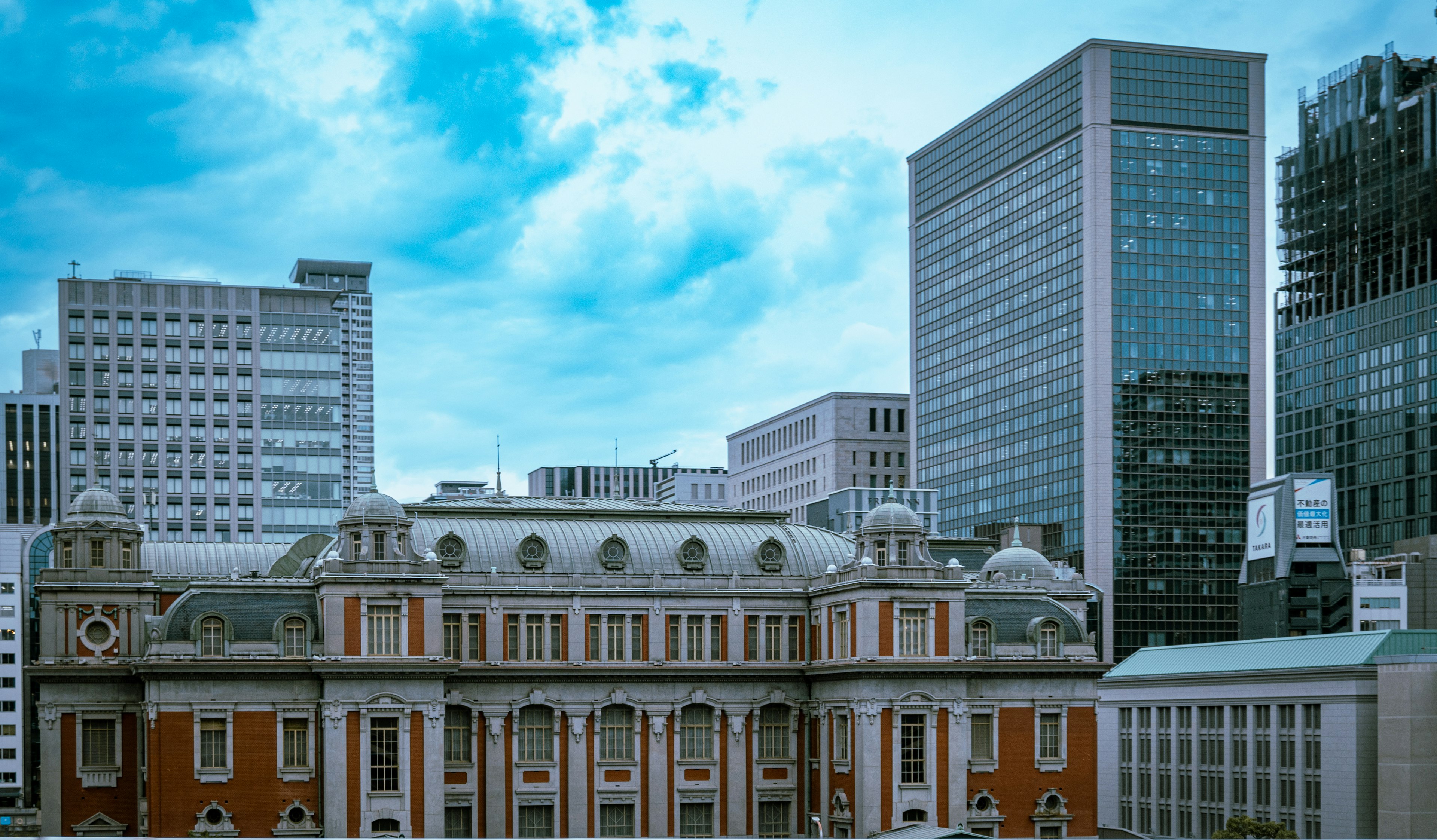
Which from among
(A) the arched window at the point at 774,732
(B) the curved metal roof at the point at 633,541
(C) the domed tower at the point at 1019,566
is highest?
(B) the curved metal roof at the point at 633,541

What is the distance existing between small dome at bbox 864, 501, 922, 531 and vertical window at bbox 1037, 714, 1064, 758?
15.4 m

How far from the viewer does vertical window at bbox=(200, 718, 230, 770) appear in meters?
104

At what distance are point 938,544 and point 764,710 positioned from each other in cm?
3122

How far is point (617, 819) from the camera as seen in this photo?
114 metres

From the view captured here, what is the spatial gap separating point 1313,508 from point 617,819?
283ft

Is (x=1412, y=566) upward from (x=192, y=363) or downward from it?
downward

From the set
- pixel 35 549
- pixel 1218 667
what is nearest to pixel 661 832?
pixel 1218 667

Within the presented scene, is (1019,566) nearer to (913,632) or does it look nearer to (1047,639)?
(1047,639)

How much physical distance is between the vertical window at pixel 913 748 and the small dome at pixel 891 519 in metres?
11.6

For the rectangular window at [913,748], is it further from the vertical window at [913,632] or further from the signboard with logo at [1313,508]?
the signboard with logo at [1313,508]

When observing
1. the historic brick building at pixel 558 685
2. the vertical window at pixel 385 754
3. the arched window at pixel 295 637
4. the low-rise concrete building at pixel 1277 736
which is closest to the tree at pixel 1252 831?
the historic brick building at pixel 558 685

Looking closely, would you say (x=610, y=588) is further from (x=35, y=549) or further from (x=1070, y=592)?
(x=35, y=549)

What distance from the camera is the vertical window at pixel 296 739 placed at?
10531 cm

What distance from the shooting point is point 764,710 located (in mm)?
116875
